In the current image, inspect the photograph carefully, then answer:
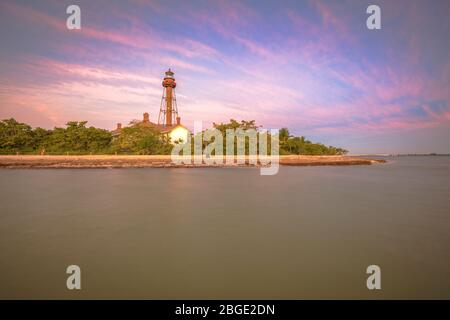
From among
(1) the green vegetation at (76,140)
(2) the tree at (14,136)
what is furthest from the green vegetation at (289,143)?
(2) the tree at (14,136)

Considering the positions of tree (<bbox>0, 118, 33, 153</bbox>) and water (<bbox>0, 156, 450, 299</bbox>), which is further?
tree (<bbox>0, 118, 33, 153</bbox>)

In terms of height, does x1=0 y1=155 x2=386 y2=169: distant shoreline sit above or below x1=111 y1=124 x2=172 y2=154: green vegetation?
below

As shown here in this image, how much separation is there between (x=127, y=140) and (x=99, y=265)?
113ft

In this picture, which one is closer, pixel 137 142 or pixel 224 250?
pixel 224 250

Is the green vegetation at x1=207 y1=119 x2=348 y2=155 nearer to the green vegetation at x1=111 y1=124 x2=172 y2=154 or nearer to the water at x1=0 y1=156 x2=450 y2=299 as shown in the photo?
the green vegetation at x1=111 y1=124 x2=172 y2=154

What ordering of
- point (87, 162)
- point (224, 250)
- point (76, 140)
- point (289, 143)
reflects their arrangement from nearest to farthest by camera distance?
point (224, 250), point (87, 162), point (76, 140), point (289, 143)

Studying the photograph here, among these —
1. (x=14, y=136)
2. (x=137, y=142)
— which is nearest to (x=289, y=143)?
(x=137, y=142)

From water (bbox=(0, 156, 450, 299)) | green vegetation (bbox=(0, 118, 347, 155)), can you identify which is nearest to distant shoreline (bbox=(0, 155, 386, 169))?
green vegetation (bbox=(0, 118, 347, 155))

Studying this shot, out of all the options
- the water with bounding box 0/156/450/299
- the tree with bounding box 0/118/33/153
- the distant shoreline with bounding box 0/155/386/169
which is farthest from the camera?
the tree with bounding box 0/118/33/153

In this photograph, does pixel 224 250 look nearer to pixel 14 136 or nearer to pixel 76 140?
pixel 76 140

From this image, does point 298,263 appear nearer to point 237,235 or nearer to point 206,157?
point 237,235

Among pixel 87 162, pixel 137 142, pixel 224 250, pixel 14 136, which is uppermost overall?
pixel 14 136

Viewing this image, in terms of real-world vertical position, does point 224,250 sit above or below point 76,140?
below

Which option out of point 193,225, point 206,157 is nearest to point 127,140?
point 206,157
